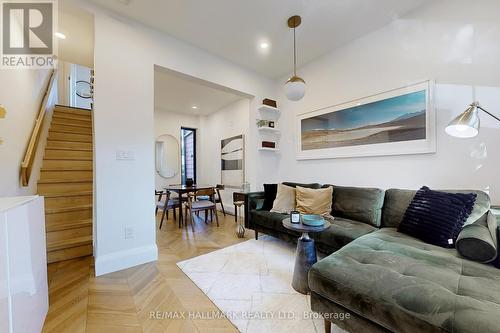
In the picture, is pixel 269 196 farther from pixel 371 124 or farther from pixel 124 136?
pixel 124 136

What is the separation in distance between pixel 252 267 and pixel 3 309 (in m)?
1.74

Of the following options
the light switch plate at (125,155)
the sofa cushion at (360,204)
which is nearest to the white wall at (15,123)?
the light switch plate at (125,155)

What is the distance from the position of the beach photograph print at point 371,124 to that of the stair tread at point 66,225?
325 centimetres

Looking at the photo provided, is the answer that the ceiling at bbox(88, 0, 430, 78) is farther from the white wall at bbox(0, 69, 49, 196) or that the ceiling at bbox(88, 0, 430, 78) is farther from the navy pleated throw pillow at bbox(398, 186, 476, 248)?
the navy pleated throw pillow at bbox(398, 186, 476, 248)

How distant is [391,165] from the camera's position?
2.48m

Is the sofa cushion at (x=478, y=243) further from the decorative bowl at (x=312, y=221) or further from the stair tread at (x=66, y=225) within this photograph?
the stair tread at (x=66, y=225)

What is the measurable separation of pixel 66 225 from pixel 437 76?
4509mm

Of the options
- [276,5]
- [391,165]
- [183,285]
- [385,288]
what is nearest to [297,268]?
[385,288]

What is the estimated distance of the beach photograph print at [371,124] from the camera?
227cm

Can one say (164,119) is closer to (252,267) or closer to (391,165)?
(252,267)

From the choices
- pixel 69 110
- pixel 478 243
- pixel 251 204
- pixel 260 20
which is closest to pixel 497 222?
pixel 478 243

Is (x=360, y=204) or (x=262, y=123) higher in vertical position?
(x=262, y=123)

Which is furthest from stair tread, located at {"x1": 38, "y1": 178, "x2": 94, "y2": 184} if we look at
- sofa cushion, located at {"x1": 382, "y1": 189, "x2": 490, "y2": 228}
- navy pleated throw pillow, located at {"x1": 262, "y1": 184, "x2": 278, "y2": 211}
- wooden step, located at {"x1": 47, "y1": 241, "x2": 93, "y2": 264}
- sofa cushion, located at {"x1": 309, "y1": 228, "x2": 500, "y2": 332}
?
sofa cushion, located at {"x1": 382, "y1": 189, "x2": 490, "y2": 228}

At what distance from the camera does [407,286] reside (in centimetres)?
101
